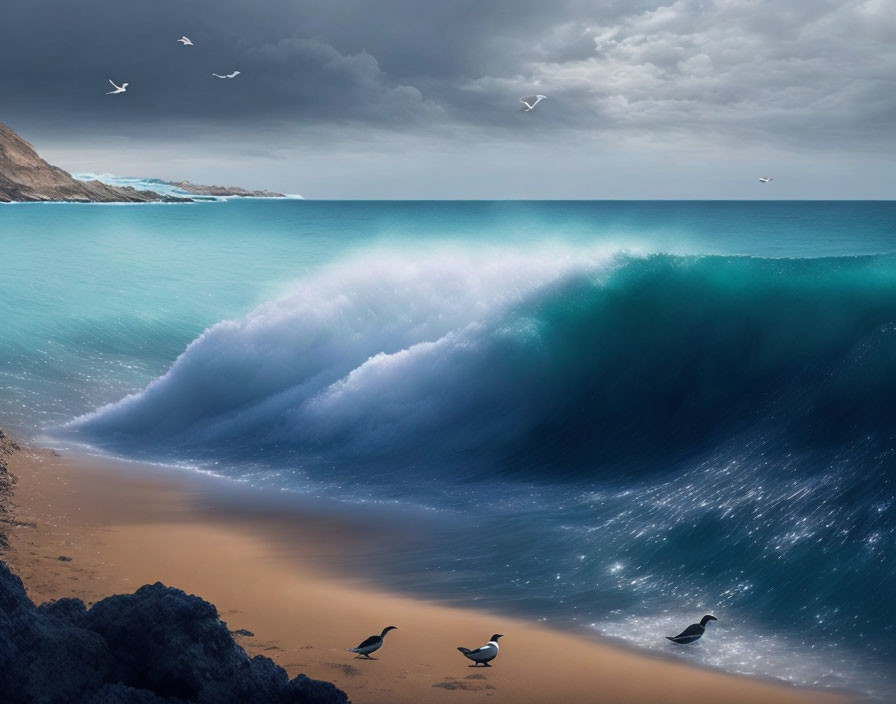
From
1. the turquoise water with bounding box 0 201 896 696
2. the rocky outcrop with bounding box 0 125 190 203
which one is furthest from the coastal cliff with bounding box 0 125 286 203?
the turquoise water with bounding box 0 201 896 696

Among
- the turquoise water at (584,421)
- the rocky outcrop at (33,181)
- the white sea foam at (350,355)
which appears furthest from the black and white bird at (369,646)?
the rocky outcrop at (33,181)

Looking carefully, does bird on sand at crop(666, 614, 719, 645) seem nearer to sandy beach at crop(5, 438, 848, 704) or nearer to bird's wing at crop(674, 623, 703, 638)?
bird's wing at crop(674, 623, 703, 638)

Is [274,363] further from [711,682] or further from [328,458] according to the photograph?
[711,682]

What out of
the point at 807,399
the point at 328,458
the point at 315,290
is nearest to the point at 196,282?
the point at 315,290

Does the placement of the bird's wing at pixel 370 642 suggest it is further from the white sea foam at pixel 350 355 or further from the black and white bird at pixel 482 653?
the white sea foam at pixel 350 355

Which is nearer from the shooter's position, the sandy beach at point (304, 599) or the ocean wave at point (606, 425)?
the sandy beach at point (304, 599)

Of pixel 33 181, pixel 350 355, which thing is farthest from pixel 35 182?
pixel 350 355
